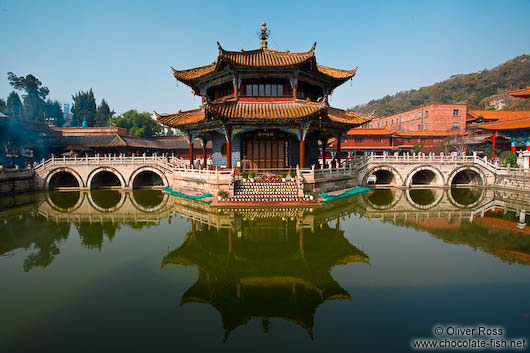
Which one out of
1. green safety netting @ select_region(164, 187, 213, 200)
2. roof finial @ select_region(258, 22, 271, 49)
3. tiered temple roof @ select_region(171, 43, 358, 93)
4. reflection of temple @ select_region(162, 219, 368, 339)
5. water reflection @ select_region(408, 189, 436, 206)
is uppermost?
roof finial @ select_region(258, 22, 271, 49)

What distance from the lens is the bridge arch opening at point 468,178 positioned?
27984 millimetres

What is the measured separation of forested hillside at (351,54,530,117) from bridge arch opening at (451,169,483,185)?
65186 mm

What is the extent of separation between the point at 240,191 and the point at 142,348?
509 inches

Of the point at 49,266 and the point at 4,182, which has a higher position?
the point at 4,182

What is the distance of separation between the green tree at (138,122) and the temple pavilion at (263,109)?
128 feet

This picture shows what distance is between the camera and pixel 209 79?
23.1m

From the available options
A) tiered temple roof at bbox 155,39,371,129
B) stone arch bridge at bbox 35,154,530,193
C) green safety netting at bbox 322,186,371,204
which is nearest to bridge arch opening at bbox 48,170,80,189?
stone arch bridge at bbox 35,154,530,193

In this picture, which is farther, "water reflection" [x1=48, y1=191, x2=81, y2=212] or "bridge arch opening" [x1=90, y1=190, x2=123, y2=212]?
"water reflection" [x1=48, y1=191, x2=81, y2=212]

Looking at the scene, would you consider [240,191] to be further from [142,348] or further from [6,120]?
[6,120]

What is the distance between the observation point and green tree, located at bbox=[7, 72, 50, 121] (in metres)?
66.1

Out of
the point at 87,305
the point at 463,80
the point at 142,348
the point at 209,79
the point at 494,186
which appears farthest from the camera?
the point at 463,80

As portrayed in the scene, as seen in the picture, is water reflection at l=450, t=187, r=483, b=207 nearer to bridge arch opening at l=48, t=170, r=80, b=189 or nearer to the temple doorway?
the temple doorway

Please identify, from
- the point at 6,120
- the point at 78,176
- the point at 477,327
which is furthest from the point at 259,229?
the point at 6,120

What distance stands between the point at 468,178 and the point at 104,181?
41.3 meters
